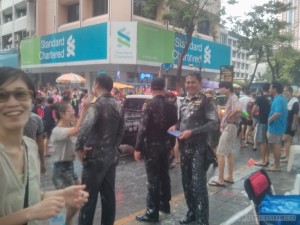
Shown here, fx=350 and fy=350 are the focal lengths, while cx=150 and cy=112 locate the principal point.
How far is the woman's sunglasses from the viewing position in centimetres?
176

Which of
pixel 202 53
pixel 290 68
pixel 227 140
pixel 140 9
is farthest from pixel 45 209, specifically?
pixel 290 68

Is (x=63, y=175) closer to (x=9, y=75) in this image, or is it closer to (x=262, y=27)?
(x=9, y=75)

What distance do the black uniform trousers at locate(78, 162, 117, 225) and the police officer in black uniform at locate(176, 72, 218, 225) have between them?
98 cm

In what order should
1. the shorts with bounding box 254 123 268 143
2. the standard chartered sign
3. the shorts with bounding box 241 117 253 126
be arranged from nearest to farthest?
the shorts with bounding box 254 123 268 143, the shorts with bounding box 241 117 253 126, the standard chartered sign

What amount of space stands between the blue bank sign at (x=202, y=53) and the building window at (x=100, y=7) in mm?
4837

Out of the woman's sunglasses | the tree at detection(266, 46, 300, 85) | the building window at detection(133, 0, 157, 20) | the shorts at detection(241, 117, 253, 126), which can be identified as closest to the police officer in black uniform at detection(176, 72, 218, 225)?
the woman's sunglasses

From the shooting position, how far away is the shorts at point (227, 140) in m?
6.48

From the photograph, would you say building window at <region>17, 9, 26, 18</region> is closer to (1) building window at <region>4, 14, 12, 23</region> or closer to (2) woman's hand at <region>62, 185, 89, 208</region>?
(1) building window at <region>4, 14, 12, 23</region>

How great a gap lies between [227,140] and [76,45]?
1586cm

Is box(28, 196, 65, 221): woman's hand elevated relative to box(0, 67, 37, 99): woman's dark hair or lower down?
lower down

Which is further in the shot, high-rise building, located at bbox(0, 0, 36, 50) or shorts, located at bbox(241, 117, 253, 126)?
high-rise building, located at bbox(0, 0, 36, 50)

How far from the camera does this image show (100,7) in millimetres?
22469

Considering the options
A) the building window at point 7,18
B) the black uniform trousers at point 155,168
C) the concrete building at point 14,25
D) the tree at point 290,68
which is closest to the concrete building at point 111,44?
the concrete building at point 14,25

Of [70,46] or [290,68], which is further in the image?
[290,68]
